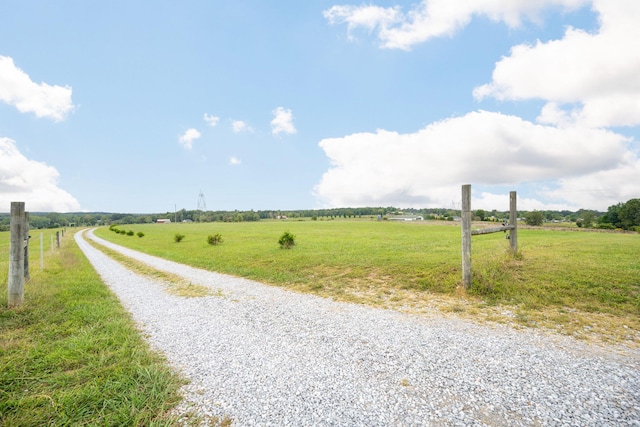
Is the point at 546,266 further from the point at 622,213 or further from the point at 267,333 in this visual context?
the point at 622,213

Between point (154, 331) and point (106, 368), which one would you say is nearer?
point (106, 368)

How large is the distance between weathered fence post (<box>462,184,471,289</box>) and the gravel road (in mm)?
2734

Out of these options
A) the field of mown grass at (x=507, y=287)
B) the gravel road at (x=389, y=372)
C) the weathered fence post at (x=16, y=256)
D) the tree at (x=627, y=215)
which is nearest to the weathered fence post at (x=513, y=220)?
the field of mown grass at (x=507, y=287)

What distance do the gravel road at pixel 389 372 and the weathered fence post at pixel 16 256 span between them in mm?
3639

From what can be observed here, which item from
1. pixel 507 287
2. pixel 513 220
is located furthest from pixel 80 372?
pixel 513 220

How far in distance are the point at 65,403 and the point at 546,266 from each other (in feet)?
41.6

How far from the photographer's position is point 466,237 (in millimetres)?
8539

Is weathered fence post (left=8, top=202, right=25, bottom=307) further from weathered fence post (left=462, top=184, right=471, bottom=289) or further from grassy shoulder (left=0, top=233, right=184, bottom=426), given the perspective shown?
weathered fence post (left=462, top=184, right=471, bottom=289)

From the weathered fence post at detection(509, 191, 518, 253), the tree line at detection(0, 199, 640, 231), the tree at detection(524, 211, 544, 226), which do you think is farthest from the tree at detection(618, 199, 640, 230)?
the weathered fence post at detection(509, 191, 518, 253)

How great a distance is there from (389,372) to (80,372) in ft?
14.1

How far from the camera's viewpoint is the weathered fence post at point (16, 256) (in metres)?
7.09

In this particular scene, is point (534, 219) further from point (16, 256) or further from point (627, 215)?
point (16, 256)

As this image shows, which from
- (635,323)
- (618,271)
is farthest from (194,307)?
(618,271)

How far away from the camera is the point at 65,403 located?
339 cm
